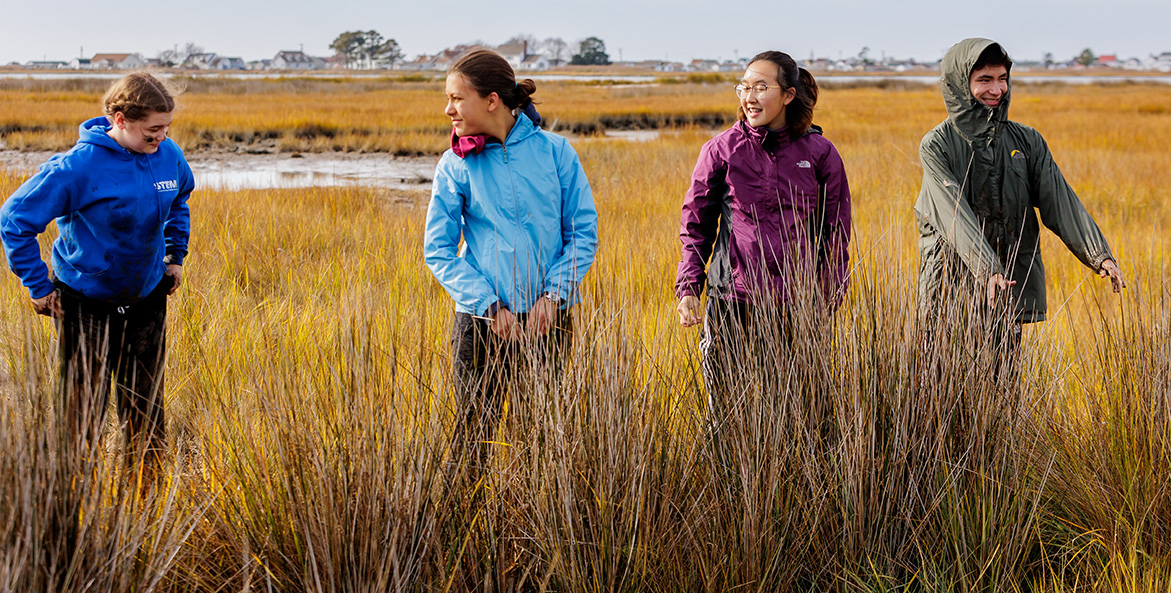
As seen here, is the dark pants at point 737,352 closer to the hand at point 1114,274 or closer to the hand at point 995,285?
the hand at point 995,285

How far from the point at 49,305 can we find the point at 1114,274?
11.0ft

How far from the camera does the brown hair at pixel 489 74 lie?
246cm

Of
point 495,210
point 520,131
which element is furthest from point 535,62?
point 495,210

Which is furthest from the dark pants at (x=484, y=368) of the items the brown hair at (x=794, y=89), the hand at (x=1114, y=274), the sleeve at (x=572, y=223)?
the hand at (x=1114, y=274)

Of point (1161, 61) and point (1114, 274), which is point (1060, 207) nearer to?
point (1114, 274)

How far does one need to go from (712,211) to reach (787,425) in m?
0.89

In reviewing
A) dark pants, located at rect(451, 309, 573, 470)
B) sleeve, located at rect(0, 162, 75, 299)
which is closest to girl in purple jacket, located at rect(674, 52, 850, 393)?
dark pants, located at rect(451, 309, 573, 470)

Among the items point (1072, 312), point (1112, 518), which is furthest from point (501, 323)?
point (1072, 312)

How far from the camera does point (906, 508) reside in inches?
90.4

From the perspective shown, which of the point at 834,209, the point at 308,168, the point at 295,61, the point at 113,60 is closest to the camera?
the point at 834,209

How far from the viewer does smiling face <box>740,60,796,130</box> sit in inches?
104

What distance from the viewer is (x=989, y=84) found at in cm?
290

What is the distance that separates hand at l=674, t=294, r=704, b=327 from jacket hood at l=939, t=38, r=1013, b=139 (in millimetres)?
1164

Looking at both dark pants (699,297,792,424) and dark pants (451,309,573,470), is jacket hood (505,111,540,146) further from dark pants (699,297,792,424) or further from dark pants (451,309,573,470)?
dark pants (699,297,792,424)
